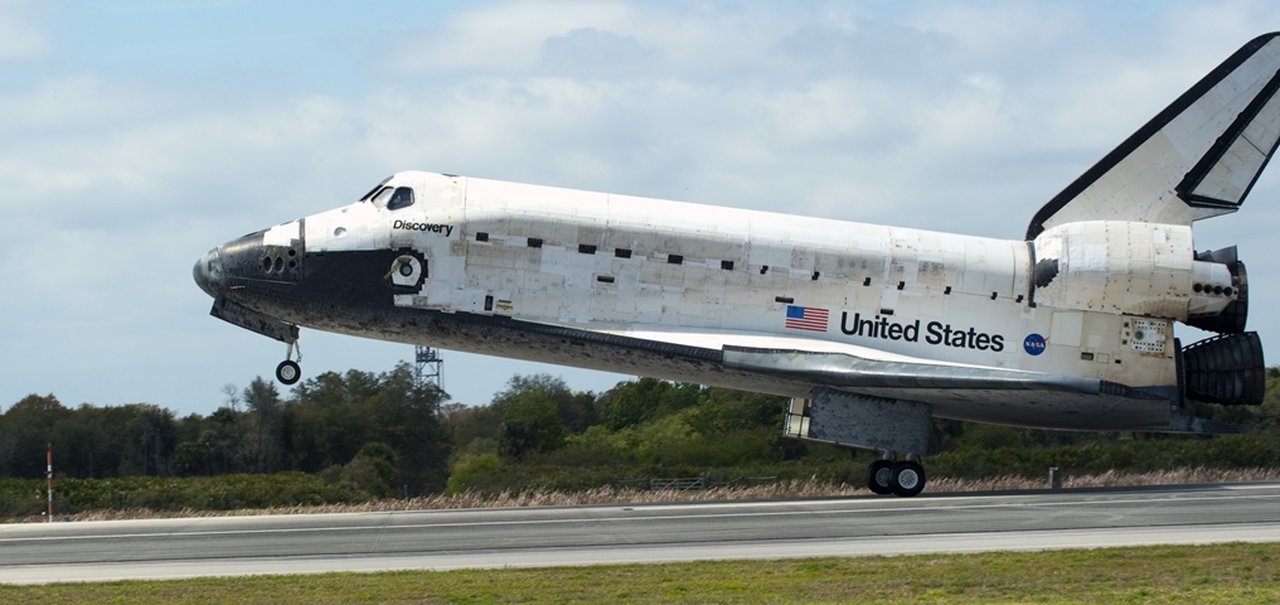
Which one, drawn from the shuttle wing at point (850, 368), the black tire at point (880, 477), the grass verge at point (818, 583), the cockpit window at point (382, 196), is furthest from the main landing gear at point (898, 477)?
the cockpit window at point (382, 196)

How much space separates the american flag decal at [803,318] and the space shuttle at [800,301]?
23 mm

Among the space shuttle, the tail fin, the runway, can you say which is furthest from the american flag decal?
the tail fin

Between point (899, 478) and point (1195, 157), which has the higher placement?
point (1195, 157)

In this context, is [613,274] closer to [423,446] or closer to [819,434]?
[819,434]

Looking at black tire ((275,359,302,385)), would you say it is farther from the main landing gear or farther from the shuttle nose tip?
A: the main landing gear

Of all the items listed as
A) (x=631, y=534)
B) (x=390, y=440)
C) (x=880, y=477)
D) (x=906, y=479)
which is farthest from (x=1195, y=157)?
(x=390, y=440)

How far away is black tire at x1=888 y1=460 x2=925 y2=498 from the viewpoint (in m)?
17.2

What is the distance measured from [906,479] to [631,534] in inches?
194

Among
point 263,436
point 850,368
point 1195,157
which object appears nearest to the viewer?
point 850,368

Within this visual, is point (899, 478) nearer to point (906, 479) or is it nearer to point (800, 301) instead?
point (906, 479)

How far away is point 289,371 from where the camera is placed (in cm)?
1792

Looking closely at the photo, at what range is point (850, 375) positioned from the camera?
54.5ft

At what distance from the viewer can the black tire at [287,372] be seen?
17828 mm

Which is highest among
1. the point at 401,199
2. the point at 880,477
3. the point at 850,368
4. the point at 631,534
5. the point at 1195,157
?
the point at 1195,157
